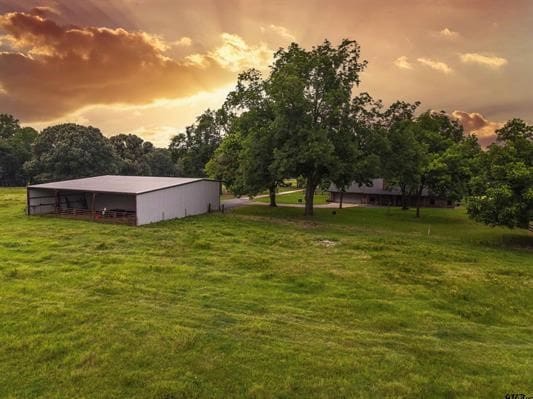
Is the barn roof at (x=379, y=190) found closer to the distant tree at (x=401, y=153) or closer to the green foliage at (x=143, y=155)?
the distant tree at (x=401, y=153)

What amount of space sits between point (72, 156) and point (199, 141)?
22617mm

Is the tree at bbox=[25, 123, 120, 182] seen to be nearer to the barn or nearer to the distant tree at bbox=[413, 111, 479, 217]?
the barn

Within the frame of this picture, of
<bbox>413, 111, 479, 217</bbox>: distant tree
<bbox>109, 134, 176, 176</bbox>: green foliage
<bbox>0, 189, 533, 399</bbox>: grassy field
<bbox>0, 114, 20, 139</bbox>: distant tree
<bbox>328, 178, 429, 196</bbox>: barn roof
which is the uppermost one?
<bbox>0, 114, 20, 139</bbox>: distant tree

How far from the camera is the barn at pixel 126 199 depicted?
31828 millimetres

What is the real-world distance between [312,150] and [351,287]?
18444mm

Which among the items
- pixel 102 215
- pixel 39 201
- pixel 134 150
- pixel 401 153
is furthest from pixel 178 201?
pixel 134 150

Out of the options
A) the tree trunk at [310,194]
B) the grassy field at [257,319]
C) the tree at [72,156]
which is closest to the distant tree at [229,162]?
the tree trunk at [310,194]

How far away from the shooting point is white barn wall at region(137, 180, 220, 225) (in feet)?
103

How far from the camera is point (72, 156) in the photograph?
218ft

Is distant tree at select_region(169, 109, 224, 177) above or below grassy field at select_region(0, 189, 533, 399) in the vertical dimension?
above

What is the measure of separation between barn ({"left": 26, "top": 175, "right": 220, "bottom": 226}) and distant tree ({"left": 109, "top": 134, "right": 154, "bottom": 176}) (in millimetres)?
45345

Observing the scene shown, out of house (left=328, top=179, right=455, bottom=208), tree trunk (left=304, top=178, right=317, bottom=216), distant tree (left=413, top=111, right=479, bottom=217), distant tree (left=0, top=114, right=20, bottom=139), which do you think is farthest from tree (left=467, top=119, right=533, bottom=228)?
distant tree (left=0, top=114, right=20, bottom=139)

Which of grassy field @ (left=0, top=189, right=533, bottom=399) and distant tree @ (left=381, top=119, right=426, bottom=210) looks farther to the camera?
distant tree @ (left=381, top=119, right=426, bottom=210)

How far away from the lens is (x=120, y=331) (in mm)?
10992
